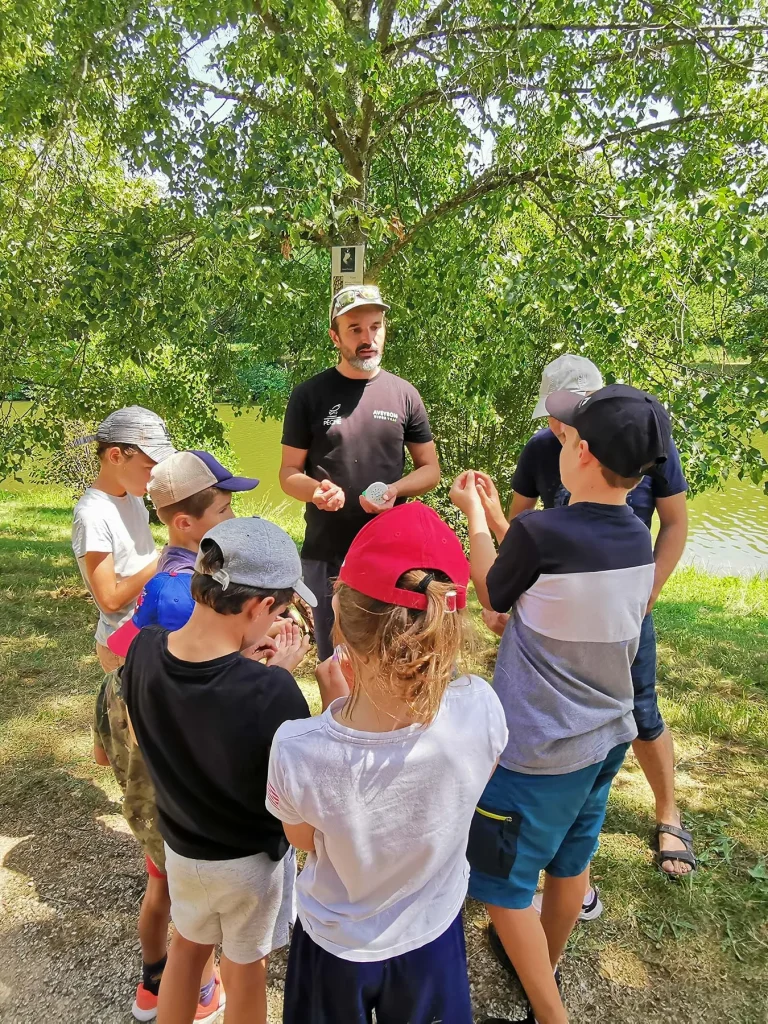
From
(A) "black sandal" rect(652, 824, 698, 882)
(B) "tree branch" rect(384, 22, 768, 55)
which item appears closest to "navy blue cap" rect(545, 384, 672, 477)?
(A) "black sandal" rect(652, 824, 698, 882)

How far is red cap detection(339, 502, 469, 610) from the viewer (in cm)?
126

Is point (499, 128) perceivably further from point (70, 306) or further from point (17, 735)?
point (17, 735)

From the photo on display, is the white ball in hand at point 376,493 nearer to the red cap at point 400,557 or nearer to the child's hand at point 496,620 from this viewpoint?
the child's hand at point 496,620

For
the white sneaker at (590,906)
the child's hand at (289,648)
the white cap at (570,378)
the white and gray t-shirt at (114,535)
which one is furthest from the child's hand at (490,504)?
the white sneaker at (590,906)

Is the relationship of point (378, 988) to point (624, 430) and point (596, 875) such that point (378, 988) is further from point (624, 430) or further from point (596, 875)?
point (596, 875)

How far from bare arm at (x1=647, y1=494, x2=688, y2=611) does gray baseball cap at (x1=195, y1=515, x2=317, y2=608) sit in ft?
4.99

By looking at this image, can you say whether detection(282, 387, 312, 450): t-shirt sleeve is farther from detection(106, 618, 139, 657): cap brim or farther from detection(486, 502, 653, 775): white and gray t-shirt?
detection(486, 502, 653, 775): white and gray t-shirt

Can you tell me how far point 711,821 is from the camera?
2945 millimetres

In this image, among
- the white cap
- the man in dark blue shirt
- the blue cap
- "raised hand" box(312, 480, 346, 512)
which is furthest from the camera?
"raised hand" box(312, 480, 346, 512)

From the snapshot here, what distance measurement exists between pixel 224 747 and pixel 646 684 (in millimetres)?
1766

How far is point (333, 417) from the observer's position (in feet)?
9.68

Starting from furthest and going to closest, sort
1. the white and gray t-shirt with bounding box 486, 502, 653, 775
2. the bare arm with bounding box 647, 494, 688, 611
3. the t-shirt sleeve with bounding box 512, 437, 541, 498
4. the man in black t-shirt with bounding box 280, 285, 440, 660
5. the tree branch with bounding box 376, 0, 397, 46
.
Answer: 1. the tree branch with bounding box 376, 0, 397, 46
2. the man in black t-shirt with bounding box 280, 285, 440, 660
3. the t-shirt sleeve with bounding box 512, 437, 541, 498
4. the bare arm with bounding box 647, 494, 688, 611
5. the white and gray t-shirt with bounding box 486, 502, 653, 775

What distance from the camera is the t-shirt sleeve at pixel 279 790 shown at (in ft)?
4.15

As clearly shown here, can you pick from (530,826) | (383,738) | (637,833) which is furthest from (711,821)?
(383,738)
